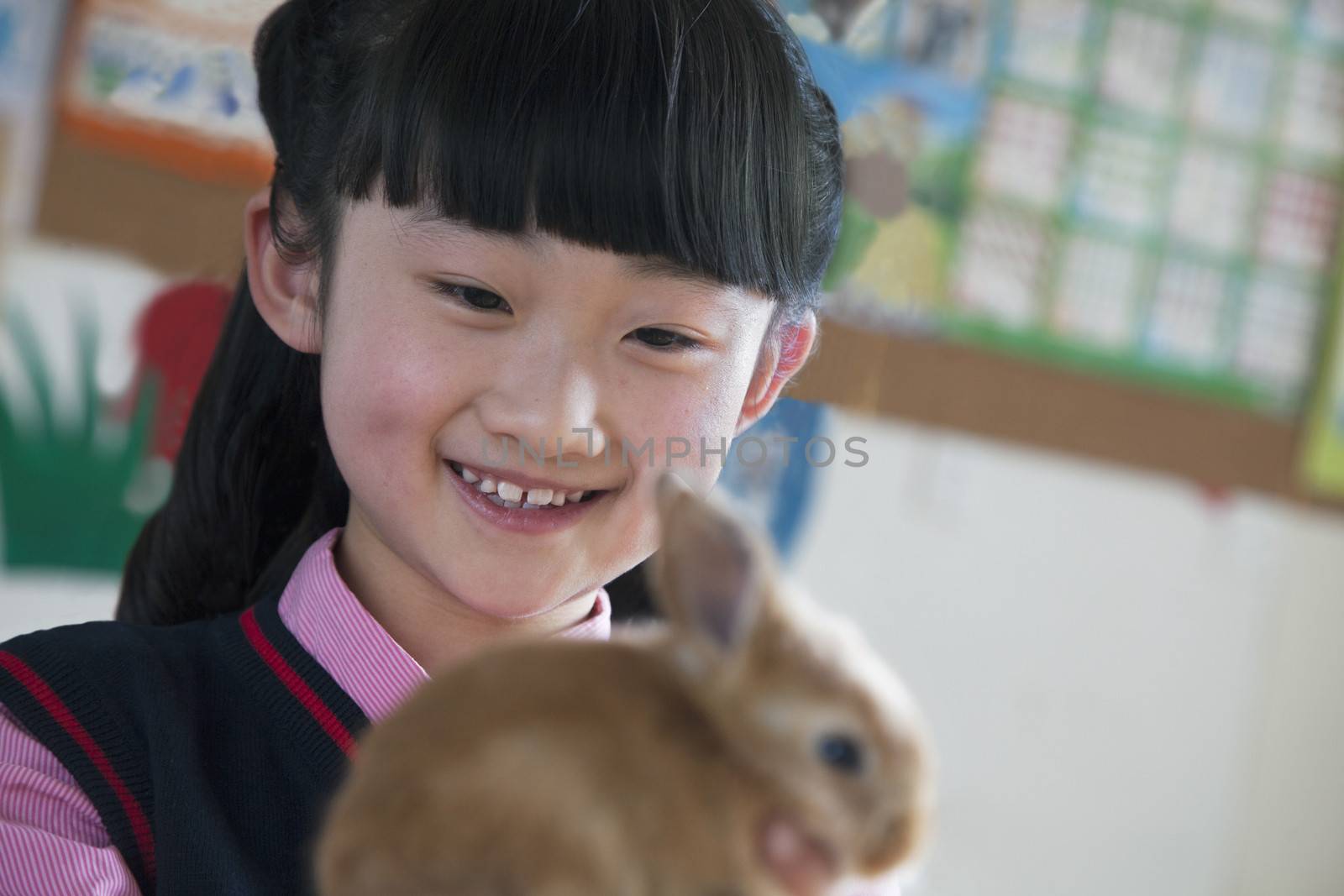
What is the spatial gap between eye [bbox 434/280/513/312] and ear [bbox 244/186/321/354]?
13 centimetres

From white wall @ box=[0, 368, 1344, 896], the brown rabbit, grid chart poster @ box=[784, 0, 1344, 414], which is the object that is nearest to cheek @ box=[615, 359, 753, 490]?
the brown rabbit

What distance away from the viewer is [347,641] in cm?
61

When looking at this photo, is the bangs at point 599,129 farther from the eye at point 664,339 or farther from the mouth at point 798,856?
the mouth at point 798,856

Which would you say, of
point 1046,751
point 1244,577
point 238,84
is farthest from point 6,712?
point 1244,577

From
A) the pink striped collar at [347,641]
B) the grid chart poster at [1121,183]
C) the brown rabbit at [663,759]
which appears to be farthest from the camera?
the grid chart poster at [1121,183]

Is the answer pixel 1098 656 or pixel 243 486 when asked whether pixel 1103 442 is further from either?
pixel 243 486

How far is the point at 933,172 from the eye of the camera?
4.72 ft

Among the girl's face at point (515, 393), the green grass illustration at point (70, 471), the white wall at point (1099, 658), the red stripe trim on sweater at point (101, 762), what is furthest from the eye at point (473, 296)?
the white wall at point (1099, 658)

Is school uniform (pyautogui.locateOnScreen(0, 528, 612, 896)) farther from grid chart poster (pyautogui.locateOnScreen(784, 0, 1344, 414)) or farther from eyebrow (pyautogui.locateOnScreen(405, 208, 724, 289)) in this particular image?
grid chart poster (pyautogui.locateOnScreen(784, 0, 1344, 414))

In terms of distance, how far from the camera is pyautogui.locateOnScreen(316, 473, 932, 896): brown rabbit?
0.25 metres

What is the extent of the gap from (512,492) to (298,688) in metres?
0.16

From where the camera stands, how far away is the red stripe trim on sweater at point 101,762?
547 mm

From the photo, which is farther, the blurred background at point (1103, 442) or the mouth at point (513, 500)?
the blurred background at point (1103, 442)

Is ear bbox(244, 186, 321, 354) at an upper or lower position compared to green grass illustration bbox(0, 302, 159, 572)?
upper
